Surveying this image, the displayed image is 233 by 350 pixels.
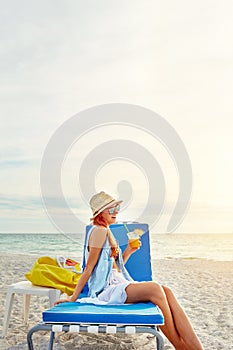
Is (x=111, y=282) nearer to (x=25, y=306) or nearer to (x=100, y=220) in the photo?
(x=100, y=220)

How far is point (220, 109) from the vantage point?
Answer: 11984mm

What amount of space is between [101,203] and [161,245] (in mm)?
16014

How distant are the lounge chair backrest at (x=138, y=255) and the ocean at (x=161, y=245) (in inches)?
492

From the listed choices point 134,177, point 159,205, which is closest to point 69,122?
point 159,205

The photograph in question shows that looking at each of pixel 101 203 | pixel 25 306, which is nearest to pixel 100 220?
pixel 101 203

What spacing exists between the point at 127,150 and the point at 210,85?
6922mm

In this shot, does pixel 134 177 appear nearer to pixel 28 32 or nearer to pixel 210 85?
pixel 28 32

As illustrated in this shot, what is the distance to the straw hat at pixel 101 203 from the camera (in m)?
3.03

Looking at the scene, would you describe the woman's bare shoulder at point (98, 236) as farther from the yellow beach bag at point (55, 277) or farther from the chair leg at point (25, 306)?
the chair leg at point (25, 306)

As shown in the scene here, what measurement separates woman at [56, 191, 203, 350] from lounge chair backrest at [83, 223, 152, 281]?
0.99 feet

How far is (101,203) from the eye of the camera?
303 centimetres

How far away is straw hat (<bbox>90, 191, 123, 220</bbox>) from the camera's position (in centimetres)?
303

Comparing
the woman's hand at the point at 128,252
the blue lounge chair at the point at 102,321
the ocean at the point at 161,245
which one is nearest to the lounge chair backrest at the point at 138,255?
the woman's hand at the point at 128,252

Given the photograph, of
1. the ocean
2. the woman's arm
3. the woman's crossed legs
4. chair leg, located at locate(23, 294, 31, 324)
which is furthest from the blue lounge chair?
the ocean
